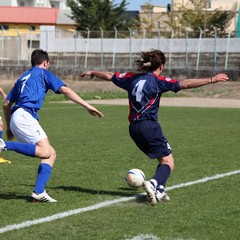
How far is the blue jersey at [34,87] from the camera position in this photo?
30.0 feet

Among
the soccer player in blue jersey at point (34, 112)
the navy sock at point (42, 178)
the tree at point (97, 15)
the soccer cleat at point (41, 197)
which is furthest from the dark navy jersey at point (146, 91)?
the tree at point (97, 15)

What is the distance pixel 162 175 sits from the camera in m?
9.25

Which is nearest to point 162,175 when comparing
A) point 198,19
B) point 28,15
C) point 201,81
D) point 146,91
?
point 146,91

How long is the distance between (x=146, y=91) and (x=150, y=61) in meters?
0.38

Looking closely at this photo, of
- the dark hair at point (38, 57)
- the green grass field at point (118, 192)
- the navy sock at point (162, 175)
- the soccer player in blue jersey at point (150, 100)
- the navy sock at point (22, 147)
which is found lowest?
the green grass field at point (118, 192)

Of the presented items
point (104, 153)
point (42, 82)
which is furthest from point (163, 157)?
point (104, 153)

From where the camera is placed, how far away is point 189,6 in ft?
239

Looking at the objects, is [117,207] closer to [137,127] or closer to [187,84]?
[137,127]

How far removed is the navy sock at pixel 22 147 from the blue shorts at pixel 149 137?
1.21m

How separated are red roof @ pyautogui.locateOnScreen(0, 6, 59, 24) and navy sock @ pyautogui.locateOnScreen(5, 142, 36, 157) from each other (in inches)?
3101

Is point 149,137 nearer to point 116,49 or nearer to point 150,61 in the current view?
point 150,61

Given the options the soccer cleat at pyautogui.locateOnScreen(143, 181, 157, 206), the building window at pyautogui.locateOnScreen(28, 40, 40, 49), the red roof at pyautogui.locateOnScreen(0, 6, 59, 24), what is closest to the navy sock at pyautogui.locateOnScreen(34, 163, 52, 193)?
the soccer cleat at pyautogui.locateOnScreen(143, 181, 157, 206)

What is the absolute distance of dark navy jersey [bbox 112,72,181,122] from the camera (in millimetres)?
9195

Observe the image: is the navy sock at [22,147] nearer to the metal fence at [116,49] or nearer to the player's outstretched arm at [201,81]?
the player's outstretched arm at [201,81]
